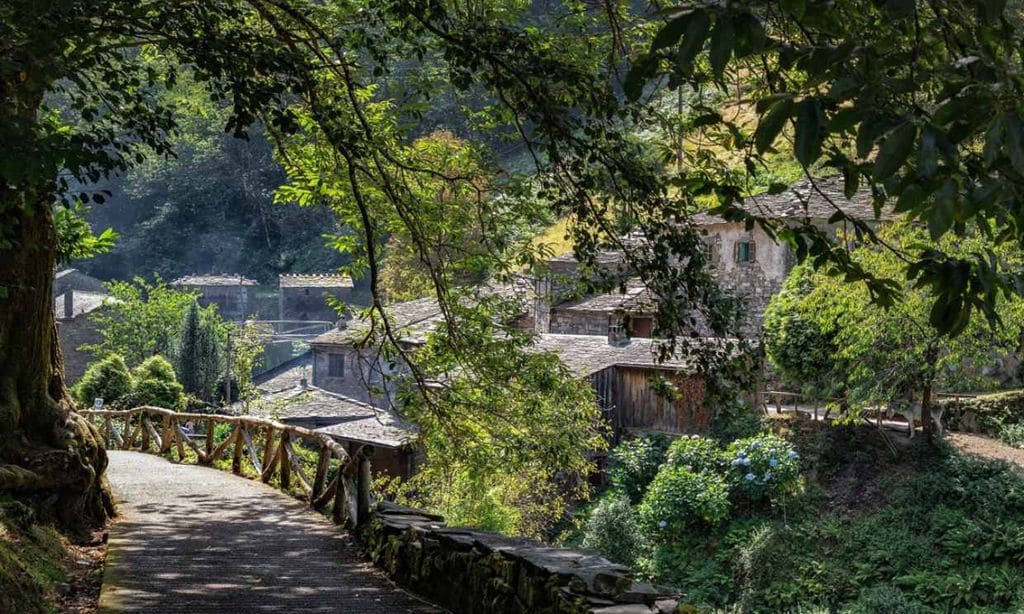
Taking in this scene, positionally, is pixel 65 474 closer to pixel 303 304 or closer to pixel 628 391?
pixel 628 391

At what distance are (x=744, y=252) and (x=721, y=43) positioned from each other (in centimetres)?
3244

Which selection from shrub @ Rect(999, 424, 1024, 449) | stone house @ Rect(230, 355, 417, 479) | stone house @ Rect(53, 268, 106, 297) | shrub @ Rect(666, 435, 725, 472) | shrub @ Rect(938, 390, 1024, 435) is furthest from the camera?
stone house @ Rect(53, 268, 106, 297)

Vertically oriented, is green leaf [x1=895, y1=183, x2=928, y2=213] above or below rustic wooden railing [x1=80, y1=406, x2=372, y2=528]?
above

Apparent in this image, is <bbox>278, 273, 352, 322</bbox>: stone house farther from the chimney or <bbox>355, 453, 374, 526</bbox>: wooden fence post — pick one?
<bbox>355, 453, 374, 526</bbox>: wooden fence post

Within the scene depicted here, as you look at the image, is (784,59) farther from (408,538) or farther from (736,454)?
(736,454)

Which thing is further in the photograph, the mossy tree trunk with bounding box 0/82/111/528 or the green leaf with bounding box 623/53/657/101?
the mossy tree trunk with bounding box 0/82/111/528

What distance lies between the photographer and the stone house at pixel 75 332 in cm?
4803

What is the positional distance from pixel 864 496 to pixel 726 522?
305 cm

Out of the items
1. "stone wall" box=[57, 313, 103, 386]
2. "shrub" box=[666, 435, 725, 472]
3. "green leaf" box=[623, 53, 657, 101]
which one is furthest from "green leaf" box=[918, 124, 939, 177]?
"stone wall" box=[57, 313, 103, 386]

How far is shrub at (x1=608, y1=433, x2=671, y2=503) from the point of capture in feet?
86.1

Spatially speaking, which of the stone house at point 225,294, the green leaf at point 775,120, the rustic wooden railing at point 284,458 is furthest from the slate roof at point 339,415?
the green leaf at point 775,120

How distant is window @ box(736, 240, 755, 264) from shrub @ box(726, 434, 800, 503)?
10898 millimetres

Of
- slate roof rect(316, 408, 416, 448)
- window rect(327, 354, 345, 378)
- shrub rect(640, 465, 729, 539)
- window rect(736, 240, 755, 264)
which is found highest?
window rect(736, 240, 755, 264)

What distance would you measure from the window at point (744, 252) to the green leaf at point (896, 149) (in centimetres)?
3239
